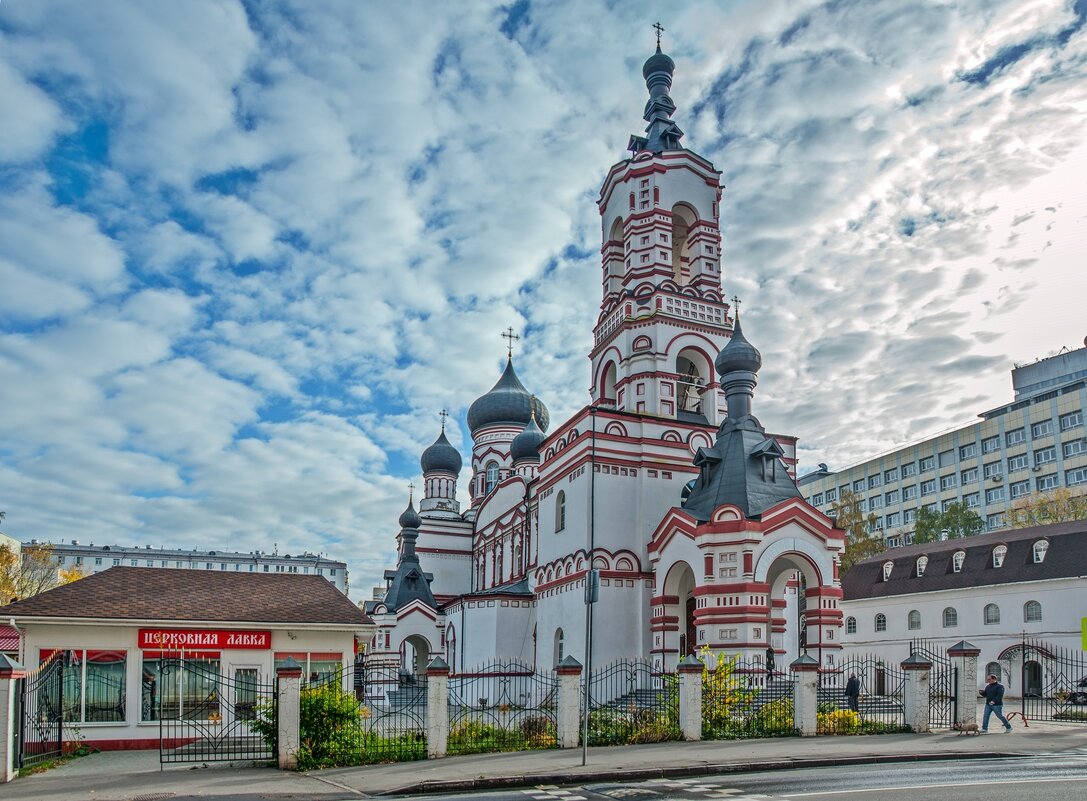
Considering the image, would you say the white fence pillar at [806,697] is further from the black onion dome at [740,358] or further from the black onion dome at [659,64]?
the black onion dome at [659,64]

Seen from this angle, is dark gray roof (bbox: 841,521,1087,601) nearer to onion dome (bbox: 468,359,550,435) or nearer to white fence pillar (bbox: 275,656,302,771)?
onion dome (bbox: 468,359,550,435)

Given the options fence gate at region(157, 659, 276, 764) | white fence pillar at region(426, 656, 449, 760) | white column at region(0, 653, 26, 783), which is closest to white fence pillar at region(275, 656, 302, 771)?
white fence pillar at region(426, 656, 449, 760)

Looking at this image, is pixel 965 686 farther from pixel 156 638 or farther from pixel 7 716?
pixel 7 716

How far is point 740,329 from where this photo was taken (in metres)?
31.8

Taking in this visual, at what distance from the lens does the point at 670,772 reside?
14570 millimetres

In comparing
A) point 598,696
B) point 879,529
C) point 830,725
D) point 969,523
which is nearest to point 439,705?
point 830,725

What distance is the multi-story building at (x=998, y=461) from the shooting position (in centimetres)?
5994

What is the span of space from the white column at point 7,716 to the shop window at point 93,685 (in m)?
3.64

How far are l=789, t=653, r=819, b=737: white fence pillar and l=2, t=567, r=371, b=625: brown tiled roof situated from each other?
366 inches

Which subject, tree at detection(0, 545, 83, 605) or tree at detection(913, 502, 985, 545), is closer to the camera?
tree at detection(0, 545, 83, 605)

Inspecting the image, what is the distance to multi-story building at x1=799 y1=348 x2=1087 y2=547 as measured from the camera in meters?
59.9

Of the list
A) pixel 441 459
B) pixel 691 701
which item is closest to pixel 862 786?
pixel 691 701

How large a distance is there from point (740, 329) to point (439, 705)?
19.3 metres

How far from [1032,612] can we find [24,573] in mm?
52666
